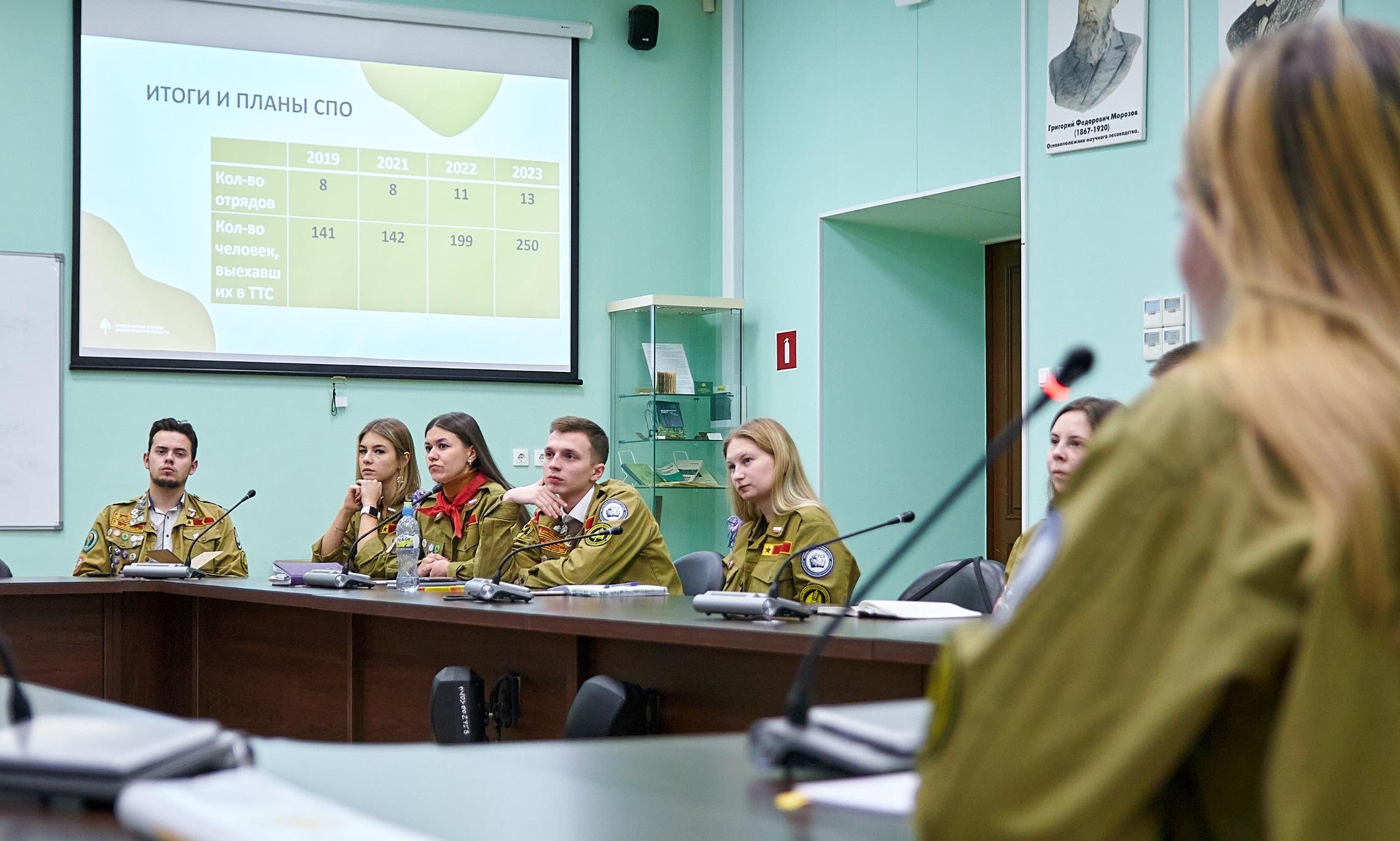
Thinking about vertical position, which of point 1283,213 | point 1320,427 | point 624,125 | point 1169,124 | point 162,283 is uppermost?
point 624,125

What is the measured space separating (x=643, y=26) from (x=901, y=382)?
6.82ft

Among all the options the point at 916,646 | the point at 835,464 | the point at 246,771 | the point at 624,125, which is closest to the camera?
the point at 246,771

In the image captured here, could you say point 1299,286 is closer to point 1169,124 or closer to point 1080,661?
point 1080,661

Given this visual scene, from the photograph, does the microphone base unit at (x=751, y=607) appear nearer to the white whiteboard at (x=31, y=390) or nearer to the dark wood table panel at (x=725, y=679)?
the dark wood table panel at (x=725, y=679)

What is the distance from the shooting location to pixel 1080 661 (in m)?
0.68

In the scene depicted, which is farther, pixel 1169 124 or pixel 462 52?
pixel 462 52

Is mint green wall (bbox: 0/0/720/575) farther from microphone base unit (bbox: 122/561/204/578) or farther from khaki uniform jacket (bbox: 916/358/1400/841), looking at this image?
khaki uniform jacket (bbox: 916/358/1400/841)

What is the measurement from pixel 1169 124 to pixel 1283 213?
149 inches

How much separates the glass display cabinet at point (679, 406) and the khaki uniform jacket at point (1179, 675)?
5.24 metres

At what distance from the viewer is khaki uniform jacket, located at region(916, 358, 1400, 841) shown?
2.11 ft

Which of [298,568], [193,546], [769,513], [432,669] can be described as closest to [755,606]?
[432,669]

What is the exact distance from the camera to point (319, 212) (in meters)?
5.74

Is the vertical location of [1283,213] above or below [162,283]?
below

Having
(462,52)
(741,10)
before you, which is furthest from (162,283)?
(741,10)
